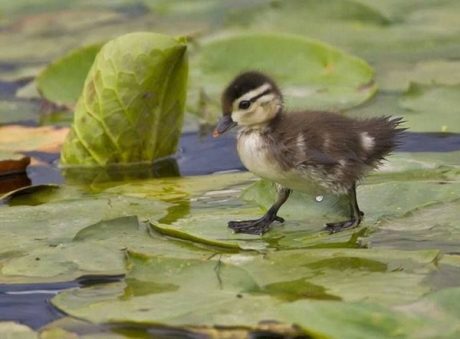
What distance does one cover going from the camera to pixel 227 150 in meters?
5.88

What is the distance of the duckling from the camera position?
4.28m

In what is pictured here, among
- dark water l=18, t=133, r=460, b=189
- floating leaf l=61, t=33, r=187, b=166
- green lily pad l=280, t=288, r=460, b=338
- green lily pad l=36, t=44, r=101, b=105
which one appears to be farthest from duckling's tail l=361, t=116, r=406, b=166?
green lily pad l=36, t=44, r=101, b=105

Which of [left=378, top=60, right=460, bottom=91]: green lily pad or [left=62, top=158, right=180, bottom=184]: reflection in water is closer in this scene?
[left=62, top=158, right=180, bottom=184]: reflection in water

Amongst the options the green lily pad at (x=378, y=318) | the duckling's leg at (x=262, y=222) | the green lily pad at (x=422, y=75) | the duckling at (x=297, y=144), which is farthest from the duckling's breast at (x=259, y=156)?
the green lily pad at (x=422, y=75)

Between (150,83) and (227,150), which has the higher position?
(150,83)

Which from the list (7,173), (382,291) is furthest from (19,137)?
(382,291)

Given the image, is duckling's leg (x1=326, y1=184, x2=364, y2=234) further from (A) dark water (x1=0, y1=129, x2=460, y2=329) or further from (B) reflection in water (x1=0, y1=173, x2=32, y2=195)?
(B) reflection in water (x1=0, y1=173, x2=32, y2=195)

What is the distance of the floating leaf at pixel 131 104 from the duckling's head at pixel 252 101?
99 centimetres

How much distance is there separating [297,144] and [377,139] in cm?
32

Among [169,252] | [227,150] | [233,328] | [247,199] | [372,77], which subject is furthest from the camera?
[372,77]

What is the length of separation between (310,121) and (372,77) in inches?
79.0

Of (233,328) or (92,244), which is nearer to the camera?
(233,328)

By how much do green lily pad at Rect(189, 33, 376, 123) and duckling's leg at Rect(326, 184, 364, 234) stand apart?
1701mm

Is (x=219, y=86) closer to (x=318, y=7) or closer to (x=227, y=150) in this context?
(x=227, y=150)
